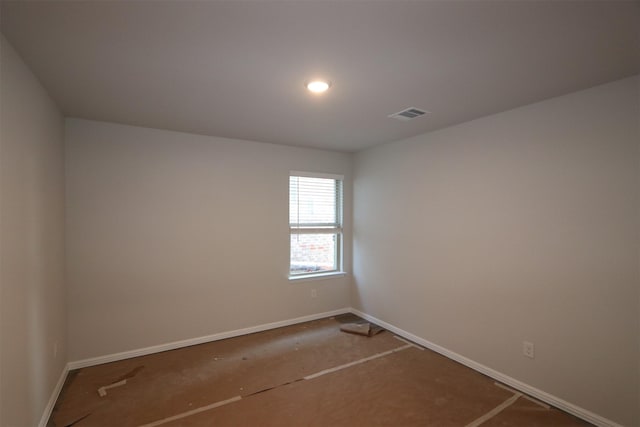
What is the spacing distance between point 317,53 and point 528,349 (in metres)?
2.89

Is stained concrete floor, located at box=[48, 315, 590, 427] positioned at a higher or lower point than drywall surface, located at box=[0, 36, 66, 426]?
lower

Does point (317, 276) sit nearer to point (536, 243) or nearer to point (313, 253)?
point (313, 253)

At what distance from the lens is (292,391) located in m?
2.69

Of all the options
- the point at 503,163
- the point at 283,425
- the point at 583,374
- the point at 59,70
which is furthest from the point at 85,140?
the point at 583,374

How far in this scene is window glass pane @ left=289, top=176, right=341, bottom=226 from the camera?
4.35 metres

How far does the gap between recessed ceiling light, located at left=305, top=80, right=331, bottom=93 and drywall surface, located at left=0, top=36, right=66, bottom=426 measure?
1.70 m

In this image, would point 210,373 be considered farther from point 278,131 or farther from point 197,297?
point 278,131

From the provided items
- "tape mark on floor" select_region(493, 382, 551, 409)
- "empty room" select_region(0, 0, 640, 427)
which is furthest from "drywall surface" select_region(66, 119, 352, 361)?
"tape mark on floor" select_region(493, 382, 551, 409)

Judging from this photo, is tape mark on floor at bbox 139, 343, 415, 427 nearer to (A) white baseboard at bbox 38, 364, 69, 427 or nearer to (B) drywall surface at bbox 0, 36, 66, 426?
(A) white baseboard at bbox 38, 364, 69, 427

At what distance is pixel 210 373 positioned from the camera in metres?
2.98

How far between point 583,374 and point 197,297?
12.1 feet

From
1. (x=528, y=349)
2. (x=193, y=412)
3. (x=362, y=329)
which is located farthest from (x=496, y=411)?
(x=193, y=412)

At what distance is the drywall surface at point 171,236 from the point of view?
10.2ft

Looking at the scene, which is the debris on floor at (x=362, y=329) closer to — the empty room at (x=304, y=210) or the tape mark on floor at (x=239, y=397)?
the empty room at (x=304, y=210)
